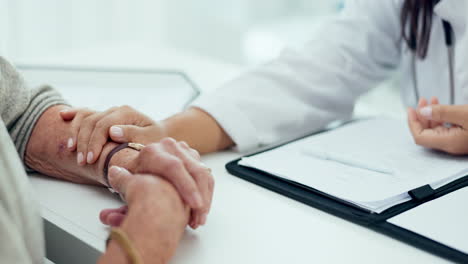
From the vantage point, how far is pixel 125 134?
2.32 ft

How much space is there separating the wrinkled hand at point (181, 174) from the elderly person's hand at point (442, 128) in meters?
0.36

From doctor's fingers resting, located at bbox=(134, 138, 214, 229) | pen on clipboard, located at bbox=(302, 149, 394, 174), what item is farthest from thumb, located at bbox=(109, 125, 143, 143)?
pen on clipboard, located at bbox=(302, 149, 394, 174)

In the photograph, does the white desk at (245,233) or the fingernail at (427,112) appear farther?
the fingernail at (427,112)

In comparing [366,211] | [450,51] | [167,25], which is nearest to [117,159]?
[366,211]

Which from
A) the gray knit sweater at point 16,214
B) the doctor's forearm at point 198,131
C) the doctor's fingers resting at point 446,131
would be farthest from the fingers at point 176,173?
the doctor's fingers resting at point 446,131

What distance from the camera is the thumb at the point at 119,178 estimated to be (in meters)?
0.60

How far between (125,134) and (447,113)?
45 centimetres

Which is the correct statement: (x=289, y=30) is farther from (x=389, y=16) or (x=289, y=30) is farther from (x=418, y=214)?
(x=418, y=214)

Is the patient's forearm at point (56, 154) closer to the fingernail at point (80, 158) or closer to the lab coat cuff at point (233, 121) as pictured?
the fingernail at point (80, 158)

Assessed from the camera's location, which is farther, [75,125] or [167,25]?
[167,25]

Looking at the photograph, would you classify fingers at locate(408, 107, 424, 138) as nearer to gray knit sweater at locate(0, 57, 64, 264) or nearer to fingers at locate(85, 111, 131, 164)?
fingers at locate(85, 111, 131, 164)

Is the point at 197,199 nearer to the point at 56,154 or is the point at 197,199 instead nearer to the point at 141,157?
the point at 141,157

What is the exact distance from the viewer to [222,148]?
0.87 m

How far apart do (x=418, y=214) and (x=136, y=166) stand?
0.32m
